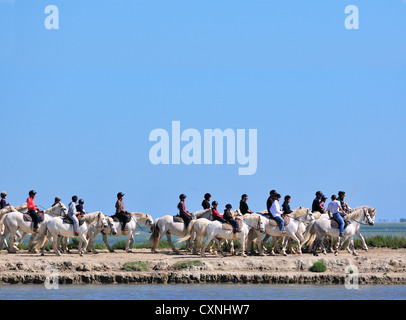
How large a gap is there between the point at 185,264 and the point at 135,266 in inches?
61.1

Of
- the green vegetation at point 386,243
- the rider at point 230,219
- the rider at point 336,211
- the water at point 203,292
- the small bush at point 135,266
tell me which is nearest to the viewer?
the water at point 203,292

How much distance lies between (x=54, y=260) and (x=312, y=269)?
809cm

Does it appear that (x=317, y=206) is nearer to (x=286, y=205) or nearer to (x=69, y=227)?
(x=286, y=205)

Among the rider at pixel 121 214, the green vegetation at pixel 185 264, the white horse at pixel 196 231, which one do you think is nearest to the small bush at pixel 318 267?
the green vegetation at pixel 185 264

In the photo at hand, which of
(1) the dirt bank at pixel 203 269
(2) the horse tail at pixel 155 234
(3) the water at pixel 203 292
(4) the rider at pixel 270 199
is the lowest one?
(3) the water at pixel 203 292

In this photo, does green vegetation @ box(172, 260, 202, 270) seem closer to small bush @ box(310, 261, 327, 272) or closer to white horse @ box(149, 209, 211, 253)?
small bush @ box(310, 261, 327, 272)

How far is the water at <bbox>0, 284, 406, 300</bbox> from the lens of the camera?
764 inches

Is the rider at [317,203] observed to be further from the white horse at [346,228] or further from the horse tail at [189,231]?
the horse tail at [189,231]

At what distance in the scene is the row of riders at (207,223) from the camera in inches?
1008

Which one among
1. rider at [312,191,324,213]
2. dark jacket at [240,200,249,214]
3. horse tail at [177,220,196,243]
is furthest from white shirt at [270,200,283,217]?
horse tail at [177,220,196,243]

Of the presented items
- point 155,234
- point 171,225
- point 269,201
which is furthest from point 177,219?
point 269,201

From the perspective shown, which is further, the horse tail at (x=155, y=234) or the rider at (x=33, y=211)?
the horse tail at (x=155, y=234)

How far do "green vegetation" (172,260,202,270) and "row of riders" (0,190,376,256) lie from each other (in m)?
2.04
